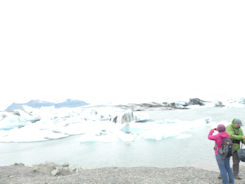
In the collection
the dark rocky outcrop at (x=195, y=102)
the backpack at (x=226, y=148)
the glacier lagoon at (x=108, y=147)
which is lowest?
the glacier lagoon at (x=108, y=147)

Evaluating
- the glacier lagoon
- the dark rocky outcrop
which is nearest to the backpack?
the glacier lagoon

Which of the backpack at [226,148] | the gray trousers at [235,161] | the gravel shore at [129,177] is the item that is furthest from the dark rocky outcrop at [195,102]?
the backpack at [226,148]

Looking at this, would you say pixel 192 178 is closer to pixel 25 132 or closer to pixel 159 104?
pixel 25 132

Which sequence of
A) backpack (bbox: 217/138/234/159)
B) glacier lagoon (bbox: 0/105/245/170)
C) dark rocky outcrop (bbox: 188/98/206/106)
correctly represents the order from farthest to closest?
dark rocky outcrop (bbox: 188/98/206/106)
glacier lagoon (bbox: 0/105/245/170)
backpack (bbox: 217/138/234/159)

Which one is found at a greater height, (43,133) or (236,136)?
(236,136)

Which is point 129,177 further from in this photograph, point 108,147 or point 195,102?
point 195,102

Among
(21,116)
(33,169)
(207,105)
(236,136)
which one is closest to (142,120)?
(21,116)

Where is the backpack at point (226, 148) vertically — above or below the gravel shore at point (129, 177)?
above

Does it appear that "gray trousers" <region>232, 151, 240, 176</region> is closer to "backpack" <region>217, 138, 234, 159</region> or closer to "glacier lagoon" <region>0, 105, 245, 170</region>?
"backpack" <region>217, 138, 234, 159</region>

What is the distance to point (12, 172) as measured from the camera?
780 cm

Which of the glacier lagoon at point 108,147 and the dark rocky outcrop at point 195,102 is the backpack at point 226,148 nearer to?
the glacier lagoon at point 108,147

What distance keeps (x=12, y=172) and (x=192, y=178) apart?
6.04 m

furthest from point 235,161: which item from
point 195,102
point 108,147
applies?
point 195,102

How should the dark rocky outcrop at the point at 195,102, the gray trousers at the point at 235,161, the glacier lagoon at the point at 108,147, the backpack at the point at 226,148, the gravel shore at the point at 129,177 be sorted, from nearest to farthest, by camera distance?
the backpack at the point at 226,148
the gray trousers at the point at 235,161
the gravel shore at the point at 129,177
the glacier lagoon at the point at 108,147
the dark rocky outcrop at the point at 195,102
